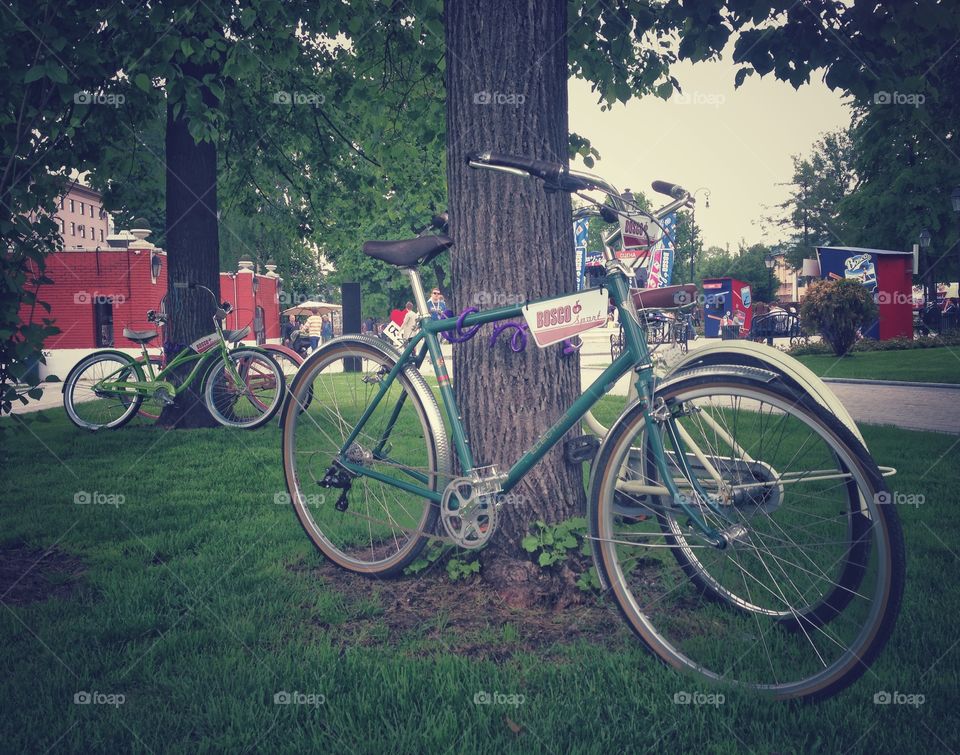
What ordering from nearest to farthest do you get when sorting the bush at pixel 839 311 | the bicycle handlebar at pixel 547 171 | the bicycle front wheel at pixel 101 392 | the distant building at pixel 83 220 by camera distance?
the bicycle handlebar at pixel 547 171 < the bicycle front wheel at pixel 101 392 < the bush at pixel 839 311 < the distant building at pixel 83 220

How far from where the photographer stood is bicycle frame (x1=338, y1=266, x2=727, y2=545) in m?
2.44

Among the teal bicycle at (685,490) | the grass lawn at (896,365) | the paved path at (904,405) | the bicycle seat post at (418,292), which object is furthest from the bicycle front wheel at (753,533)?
the grass lawn at (896,365)

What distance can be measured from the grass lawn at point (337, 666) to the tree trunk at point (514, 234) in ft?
1.81

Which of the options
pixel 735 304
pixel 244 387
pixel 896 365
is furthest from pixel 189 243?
pixel 735 304

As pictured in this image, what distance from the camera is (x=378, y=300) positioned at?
151 ft

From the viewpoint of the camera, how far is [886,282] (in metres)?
23.0

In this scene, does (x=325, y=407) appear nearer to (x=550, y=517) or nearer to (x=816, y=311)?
(x=550, y=517)

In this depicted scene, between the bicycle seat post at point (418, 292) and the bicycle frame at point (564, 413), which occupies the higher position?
the bicycle seat post at point (418, 292)

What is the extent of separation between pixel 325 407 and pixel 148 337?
7.04 m

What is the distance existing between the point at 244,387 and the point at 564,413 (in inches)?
252

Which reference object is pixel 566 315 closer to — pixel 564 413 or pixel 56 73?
pixel 564 413

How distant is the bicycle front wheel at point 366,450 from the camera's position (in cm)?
323

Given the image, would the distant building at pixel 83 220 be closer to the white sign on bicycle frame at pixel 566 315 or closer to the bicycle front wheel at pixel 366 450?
the bicycle front wheel at pixel 366 450

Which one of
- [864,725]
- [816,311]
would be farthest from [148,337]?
[816,311]
